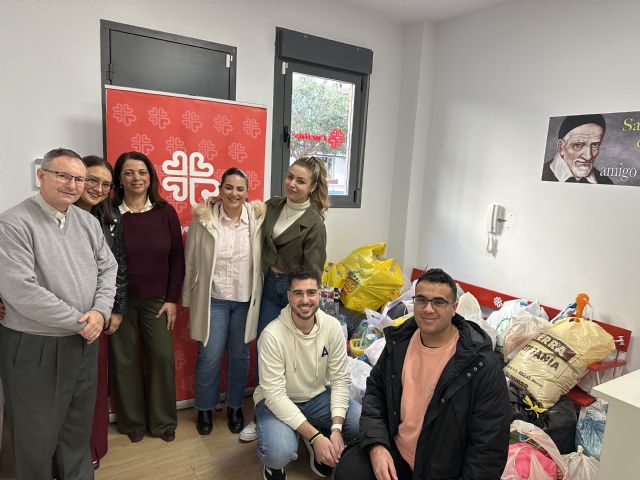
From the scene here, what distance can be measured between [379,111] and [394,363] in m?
2.49

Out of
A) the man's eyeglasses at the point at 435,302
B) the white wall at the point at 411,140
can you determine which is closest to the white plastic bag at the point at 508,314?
the white wall at the point at 411,140

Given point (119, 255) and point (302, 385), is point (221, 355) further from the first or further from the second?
point (119, 255)

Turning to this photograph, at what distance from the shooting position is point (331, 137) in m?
3.48

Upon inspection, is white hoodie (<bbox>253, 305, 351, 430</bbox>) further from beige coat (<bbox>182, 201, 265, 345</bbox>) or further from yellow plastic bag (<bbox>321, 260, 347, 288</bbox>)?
yellow plastic bag (<bbox>321, 260, 347, 288</bbox>)

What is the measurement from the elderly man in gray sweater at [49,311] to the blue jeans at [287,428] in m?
0.73

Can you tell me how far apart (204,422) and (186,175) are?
136 cm

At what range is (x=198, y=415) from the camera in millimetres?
2471

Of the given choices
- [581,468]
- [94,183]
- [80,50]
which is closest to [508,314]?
[581,468]

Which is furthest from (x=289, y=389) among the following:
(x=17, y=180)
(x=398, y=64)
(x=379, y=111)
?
(x=398, y=64)

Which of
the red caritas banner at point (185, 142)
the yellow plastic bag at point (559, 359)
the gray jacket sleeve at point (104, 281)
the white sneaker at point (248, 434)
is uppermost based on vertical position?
the red caritas banner at point (185, 142)

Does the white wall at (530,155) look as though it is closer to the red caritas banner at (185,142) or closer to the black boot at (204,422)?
the red caritas banner at (185,142)

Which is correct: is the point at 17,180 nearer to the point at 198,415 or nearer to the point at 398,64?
the point at 198,415

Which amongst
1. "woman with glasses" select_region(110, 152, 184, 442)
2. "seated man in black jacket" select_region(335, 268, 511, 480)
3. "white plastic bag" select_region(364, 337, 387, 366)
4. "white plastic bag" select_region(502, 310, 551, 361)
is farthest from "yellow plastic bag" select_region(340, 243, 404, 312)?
"seated man in black jacket" select_region(335, 268, 511, 480)

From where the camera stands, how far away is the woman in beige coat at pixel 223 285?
2.25m
